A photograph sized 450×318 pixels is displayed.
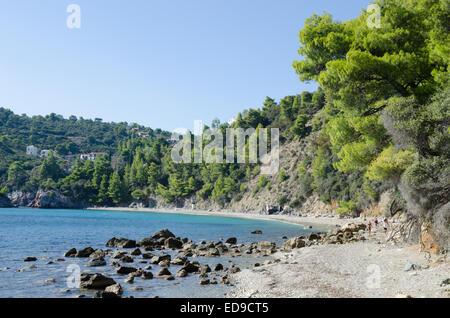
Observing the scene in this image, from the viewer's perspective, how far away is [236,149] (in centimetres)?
10900

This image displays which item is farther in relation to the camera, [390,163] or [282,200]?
[282,200]

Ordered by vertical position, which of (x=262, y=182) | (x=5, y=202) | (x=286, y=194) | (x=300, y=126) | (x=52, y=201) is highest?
(x=300, y=126)

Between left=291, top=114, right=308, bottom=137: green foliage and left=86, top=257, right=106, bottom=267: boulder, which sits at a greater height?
left=291, top=114, right=308, bottom=137: green foliage

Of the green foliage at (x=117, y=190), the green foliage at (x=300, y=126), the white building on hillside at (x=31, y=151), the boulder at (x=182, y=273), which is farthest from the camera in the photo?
the white building on hillside at (x=31, y=151)

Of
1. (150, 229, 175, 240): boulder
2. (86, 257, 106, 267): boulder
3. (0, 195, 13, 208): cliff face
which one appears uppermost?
(86, 257, 106, 267): boulder

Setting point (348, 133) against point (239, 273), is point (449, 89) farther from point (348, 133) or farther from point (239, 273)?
point (239, 273)

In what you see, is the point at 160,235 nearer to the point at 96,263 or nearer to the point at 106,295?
the point at 96,263

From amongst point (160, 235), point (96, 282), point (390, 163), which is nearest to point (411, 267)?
point (390, 163)

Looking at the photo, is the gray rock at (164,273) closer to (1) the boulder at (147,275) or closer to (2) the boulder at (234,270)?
(1) the boulder at (147,275)

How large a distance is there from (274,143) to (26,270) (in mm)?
86660

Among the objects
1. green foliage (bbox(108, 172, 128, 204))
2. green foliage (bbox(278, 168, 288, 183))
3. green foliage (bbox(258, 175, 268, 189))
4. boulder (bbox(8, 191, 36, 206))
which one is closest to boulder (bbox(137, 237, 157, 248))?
green foliage (bbox(278, 168, 288, 183))

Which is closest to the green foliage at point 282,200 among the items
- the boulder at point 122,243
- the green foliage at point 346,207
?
the green foliage at point 346,207

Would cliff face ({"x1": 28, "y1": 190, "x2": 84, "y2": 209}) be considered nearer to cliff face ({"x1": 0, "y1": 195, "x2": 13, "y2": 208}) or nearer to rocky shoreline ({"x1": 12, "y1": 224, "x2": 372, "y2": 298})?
cliff face ({"x1": 0, "y1": 195, "x2": 13, "y2": 208})
